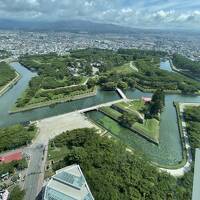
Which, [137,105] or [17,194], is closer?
[17,194]

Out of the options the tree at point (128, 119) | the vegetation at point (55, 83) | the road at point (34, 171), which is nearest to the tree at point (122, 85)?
the vegetation at point (55, 83)

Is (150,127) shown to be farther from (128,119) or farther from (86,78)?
(86,78)

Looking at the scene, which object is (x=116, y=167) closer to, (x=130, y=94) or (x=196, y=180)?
(x=196, y=180)

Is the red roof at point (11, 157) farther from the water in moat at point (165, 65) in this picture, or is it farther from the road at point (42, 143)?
the water in moat at point (165, 65)

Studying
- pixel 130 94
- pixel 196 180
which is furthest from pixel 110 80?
pixel 196 180

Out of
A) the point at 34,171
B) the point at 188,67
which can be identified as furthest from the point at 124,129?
the point at 188,67

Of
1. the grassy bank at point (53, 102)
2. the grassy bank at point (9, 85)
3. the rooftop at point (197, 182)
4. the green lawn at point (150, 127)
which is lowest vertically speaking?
the grassy bank at point (9, 85)
